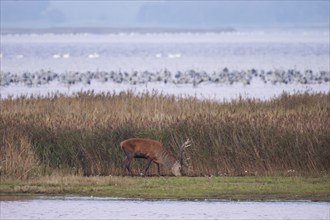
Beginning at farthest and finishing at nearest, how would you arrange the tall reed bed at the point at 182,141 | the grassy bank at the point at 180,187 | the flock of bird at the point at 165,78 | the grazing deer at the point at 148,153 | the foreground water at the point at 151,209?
the flock of bird at the point at 165,78, the tall reed bed at the point at 182,141, the grazing deer at the point at 148,153, the grassy bank at the point at 180,187, the foreground water at the point at 151,209

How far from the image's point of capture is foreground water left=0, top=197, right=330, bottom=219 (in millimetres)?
19594

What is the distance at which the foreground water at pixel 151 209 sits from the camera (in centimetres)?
1959

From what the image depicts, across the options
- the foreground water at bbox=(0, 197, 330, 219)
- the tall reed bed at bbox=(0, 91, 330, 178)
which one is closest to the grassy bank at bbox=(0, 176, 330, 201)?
the foreground water at bbox=(0, 197, 330, 219)

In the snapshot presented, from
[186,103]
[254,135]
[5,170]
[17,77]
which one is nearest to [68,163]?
[5,170]

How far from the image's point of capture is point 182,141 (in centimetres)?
2530

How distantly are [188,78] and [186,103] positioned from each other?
1318 inches

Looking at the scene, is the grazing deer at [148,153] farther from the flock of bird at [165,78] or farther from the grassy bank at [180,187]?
the flock of bird at [165,78]

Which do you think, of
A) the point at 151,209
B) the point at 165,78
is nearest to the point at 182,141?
the point at 151,209


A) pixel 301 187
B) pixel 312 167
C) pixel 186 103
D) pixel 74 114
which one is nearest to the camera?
pixel 301 187

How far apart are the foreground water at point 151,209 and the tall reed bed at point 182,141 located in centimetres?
251

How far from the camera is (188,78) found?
66.8 meters

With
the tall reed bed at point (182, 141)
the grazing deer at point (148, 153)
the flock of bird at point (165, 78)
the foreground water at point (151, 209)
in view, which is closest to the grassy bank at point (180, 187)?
the foreground water at point (151, 209)

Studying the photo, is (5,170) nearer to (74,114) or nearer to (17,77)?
(74,114)

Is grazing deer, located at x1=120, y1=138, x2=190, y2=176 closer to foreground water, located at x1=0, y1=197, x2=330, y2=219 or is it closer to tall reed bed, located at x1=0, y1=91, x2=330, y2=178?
tall reed bed, located at x1=0, y1=91, x2=330, y2=178
